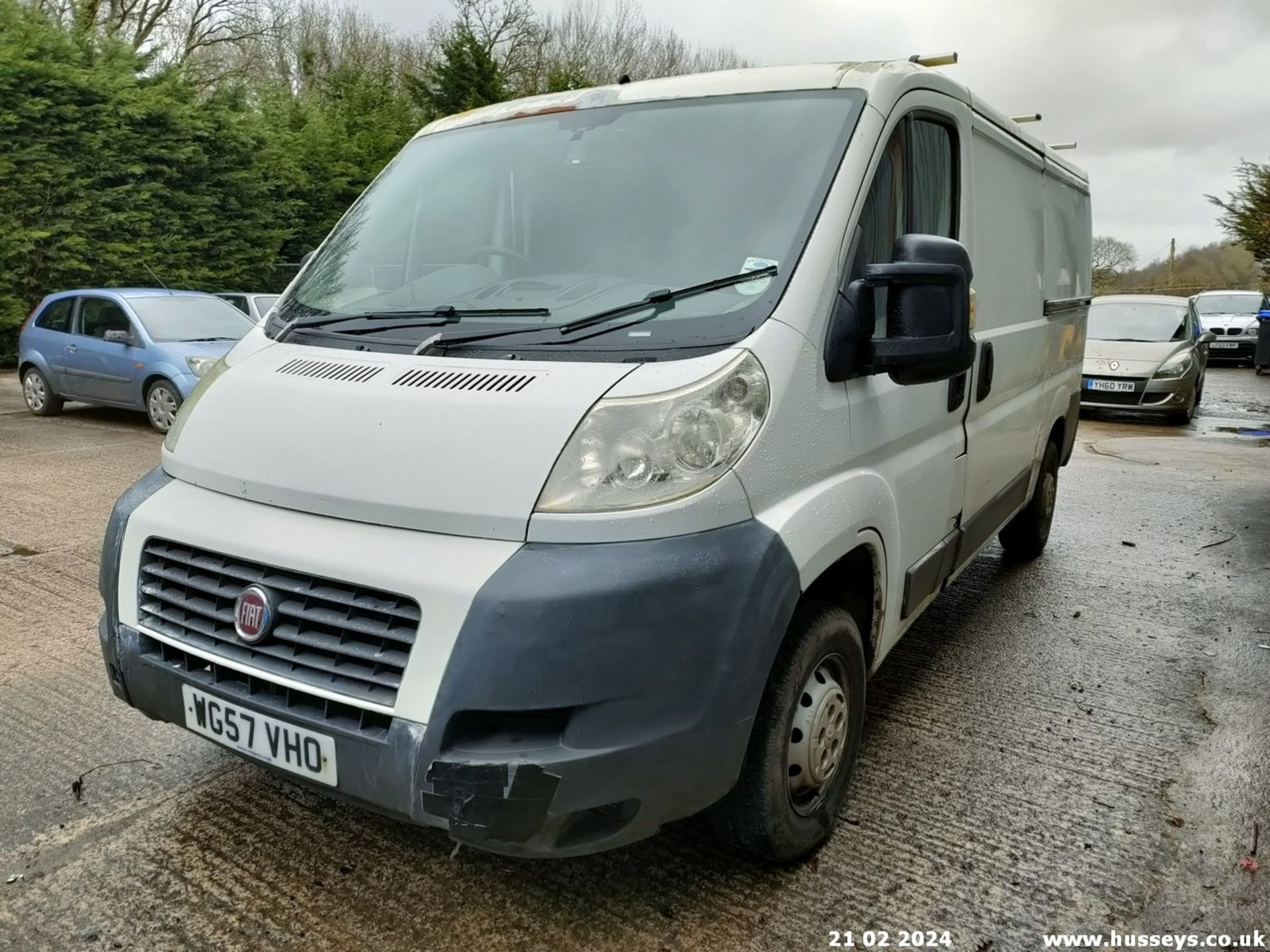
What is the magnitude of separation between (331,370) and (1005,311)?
2.72 metres

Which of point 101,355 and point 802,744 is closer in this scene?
point 802,744

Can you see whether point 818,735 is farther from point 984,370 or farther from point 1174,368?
point 1174,368

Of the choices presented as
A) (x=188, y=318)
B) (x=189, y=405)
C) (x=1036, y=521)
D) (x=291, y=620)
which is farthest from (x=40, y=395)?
(x=291, y=620)

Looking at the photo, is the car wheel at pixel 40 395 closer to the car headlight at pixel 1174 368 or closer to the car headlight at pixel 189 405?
the car headlight at pixel 189 405

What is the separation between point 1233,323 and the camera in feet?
68.7

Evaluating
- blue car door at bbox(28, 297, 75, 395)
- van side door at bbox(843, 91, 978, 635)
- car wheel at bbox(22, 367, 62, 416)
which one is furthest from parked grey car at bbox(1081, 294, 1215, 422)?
car wheel at bbox(22, 367, 62, 416)

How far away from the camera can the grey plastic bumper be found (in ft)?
6.75

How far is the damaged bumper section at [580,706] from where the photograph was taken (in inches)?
81.1

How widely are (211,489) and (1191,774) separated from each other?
10.2 ft

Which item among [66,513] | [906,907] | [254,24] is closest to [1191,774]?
[906,907]

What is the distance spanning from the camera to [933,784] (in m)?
3.21

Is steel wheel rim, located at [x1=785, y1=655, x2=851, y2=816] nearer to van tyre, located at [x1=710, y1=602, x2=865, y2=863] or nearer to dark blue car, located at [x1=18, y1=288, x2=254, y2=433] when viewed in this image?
van tyre, located at [x1=710, y1=602, x2=865, y2=863]

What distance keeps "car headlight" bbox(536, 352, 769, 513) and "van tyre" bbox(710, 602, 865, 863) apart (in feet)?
1.79

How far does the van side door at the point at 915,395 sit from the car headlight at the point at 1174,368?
10.2m
